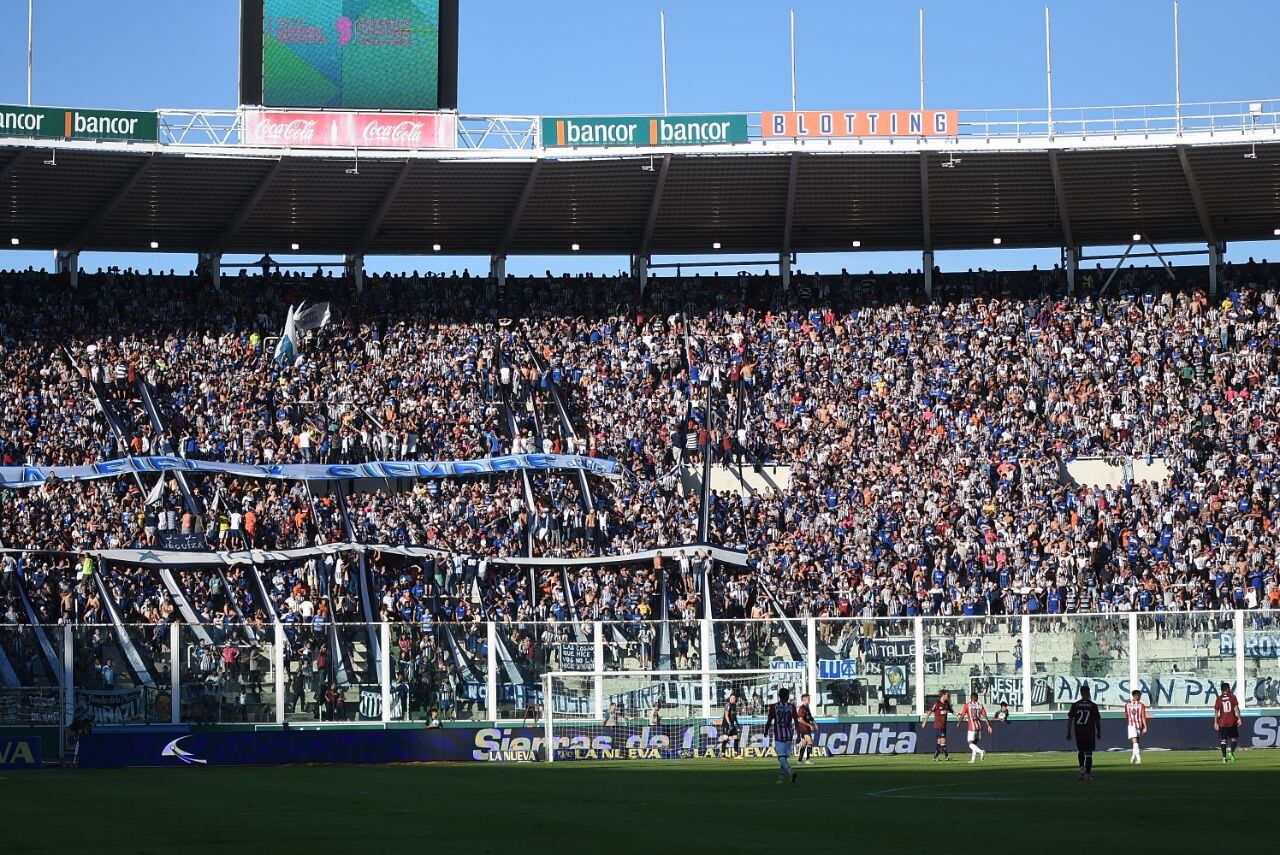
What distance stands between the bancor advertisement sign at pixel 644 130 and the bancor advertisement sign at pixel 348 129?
11.0 feet

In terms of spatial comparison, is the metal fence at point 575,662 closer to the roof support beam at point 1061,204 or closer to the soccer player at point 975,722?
the soccer player at point 975,722

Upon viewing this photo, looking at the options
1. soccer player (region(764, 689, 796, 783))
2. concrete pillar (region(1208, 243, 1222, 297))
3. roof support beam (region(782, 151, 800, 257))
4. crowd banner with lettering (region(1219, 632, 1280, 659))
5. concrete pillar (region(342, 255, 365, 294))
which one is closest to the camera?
soccer player (region(764, 689, 796, 783))

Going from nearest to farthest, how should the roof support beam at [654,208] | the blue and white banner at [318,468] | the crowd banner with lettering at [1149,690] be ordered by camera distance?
the crowd banner with lettering at [1149,690] → the blue and white banner at [318,468] → the roof support beam at [654,208]

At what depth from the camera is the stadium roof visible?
2021 inches

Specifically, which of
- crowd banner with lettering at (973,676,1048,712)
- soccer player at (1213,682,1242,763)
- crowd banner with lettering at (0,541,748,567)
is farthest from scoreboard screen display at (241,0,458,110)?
soccer player at (1213,682,1242,763)

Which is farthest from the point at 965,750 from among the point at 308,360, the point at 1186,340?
the point at 308,360

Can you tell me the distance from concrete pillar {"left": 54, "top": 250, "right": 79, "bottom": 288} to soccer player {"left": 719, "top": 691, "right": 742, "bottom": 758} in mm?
29934

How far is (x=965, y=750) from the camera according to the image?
3888 cm

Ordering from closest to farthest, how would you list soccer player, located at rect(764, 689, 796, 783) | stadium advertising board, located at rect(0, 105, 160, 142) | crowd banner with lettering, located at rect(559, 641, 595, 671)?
soccer player, located at rect(764, 689, 796, 783)
crowd banner with lettering, located at rect(559, 641, 595, 671)
stadium advertising board, located at rect(0, 105, 160, 142)

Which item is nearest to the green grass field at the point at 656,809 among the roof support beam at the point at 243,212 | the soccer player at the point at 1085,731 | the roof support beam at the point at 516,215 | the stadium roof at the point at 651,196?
the soccer player at the point at 1085,731

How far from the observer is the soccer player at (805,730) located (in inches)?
1387

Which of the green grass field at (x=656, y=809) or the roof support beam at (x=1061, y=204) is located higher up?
the roof support beam at (x=1061, y=204)

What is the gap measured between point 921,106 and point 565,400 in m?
14.5

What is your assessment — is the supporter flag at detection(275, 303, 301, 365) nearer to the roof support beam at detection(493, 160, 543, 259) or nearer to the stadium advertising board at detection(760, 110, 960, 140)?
the roof support beam at detection(493, 160, 543, 259)
